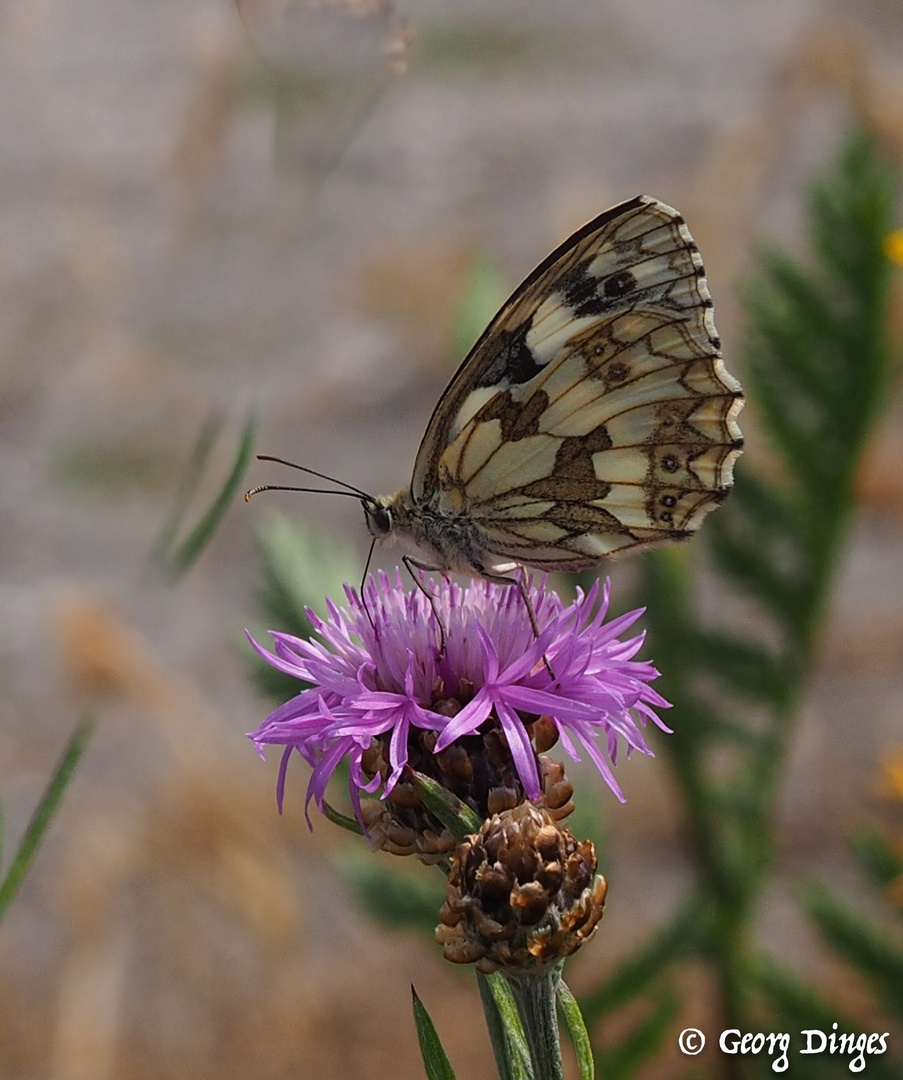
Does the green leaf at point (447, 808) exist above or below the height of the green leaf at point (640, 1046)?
above

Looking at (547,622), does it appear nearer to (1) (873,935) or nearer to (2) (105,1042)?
(1) (873,935)

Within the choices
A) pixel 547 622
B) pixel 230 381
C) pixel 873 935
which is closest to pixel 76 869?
pixel 230 381

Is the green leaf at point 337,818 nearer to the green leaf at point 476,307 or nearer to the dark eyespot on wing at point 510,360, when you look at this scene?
the dark eyespot on wing at point 510,360

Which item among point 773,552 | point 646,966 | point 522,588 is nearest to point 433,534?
point 522,588

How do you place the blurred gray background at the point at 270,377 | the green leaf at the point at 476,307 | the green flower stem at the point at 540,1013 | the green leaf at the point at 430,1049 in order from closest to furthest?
the green leaf at the point at 430,1049, the green flower stem at the point at 540,1013, the green leaf at the point at 476,307, the blurred gray background at the point at 270,377

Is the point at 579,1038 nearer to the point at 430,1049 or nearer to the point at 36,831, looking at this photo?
the point at 430,1049

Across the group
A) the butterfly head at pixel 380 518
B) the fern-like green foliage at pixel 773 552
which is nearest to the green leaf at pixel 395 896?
the fern-like green foliage at pixel 773 552
